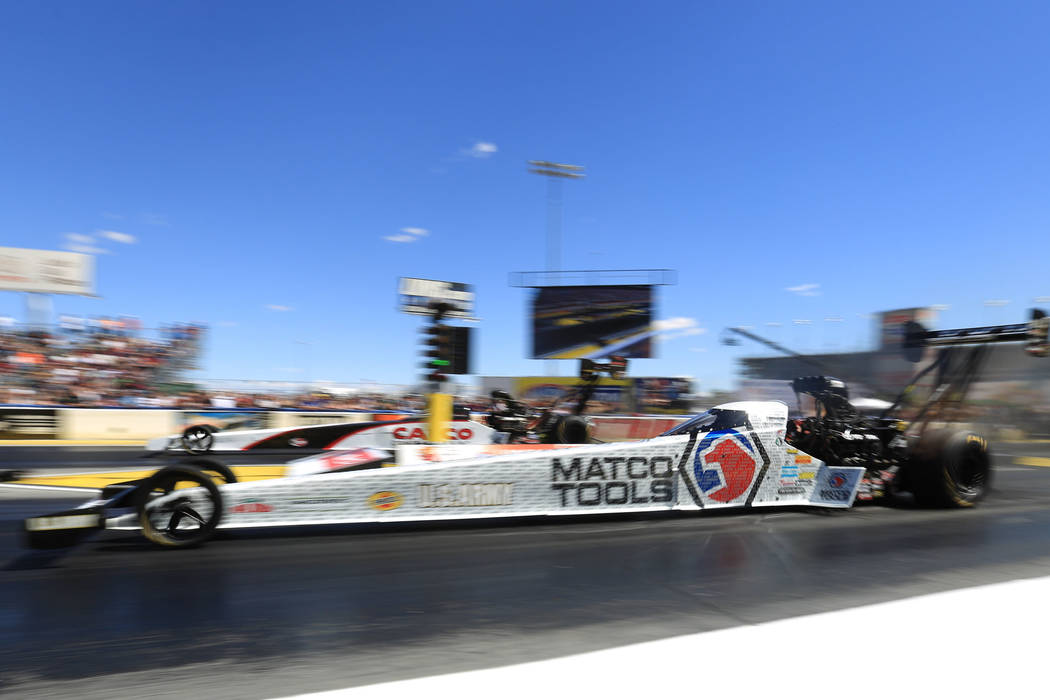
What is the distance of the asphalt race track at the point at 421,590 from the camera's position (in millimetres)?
2826

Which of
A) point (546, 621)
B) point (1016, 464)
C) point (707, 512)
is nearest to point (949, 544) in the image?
point (707, 512)

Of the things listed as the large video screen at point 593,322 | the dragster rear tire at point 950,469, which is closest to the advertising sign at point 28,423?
the large video screen at point 593,322

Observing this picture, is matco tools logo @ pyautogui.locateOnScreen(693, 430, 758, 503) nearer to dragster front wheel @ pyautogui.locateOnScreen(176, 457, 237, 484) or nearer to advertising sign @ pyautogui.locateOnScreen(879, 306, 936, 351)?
dragster front wheel @ pyautogui.locateOnScreen(176, 457, 237, 484)

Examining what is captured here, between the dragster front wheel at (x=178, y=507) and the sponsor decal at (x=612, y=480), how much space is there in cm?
267

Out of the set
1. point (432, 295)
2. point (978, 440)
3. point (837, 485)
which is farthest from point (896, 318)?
point (432, 295)

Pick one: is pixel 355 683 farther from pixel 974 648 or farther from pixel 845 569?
pixel 845 569

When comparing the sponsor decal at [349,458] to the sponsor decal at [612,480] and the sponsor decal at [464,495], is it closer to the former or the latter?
the sponsor decal at [464,495]

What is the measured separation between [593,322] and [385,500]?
18.8 meters

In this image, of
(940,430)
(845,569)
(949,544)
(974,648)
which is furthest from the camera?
(940,430)

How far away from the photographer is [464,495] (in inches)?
207

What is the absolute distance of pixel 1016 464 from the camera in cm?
1262

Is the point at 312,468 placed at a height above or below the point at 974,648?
above

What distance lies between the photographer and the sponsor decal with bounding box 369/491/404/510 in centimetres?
501

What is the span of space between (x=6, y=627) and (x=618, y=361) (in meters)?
9.92
